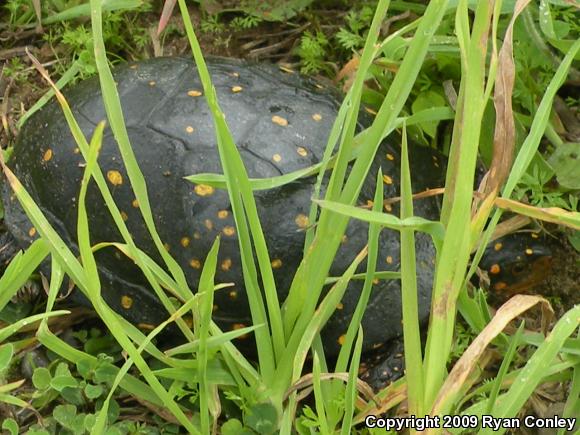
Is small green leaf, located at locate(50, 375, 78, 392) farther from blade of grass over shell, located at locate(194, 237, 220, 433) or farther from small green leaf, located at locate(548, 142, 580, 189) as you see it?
small green leaf, located at locate(548, 142, 580, 189)

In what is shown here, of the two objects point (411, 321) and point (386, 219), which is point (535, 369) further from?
point (386, 219)

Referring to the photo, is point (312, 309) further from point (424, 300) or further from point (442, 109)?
point (442, 109)

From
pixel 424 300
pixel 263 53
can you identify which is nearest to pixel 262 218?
pixel 424 300

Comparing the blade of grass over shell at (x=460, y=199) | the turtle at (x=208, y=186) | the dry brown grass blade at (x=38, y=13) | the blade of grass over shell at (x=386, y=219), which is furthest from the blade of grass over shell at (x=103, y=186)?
the dry brown grass blade at (x=38, y=13)

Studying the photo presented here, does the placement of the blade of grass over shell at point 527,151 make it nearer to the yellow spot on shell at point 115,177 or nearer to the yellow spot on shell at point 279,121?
the yellow spot on shell at point 279,121

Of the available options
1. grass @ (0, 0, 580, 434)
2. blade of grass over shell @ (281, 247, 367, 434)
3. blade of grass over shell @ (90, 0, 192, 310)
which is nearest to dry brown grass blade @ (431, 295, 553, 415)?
grass @ (0, 0, 580, 434)

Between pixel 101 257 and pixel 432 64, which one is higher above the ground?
pixel 432 64

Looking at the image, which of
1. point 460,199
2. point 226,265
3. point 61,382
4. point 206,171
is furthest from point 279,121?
point 61,382
